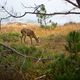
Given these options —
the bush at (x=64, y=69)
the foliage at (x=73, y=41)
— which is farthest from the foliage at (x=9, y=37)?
the foliage at (x=73, y=41)

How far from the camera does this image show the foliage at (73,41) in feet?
25.4

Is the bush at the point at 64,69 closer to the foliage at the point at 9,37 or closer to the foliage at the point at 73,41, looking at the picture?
the foliage at the point at 73,41

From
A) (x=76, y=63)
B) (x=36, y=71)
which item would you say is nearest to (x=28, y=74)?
(x=36, y=71)

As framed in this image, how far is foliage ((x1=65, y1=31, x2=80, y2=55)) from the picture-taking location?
7.75 meters

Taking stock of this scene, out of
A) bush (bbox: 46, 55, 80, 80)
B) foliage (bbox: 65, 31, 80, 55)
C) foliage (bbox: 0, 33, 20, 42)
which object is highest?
foliage (bbox: 65, 31, 80, 55)

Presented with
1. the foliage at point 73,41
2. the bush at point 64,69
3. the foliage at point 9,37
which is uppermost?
the foliage at point 73,41

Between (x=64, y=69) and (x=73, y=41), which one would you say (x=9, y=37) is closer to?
(x=64, y=69)

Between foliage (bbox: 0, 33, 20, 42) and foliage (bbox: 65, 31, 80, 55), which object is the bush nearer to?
foliage (bbox: 65, 31, 80, 55)

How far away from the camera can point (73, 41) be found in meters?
7.86

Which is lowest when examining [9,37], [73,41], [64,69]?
[64,69]

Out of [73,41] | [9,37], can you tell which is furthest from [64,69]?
[9,37]

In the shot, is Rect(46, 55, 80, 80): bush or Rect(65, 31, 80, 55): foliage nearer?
Rect(46, 55, 80, 80): bush

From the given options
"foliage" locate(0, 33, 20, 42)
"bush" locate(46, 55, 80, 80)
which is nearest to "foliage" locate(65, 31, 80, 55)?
"bush" locate(46, 55, 80, 80)

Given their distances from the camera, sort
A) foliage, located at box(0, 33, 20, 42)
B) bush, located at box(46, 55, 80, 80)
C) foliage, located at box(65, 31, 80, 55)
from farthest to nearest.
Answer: foliage, located at box(0, 33, 20, 42) < foliage, located at box(65, 31, 80, 55) < bush, located at box(46, 55, 80, 80)
